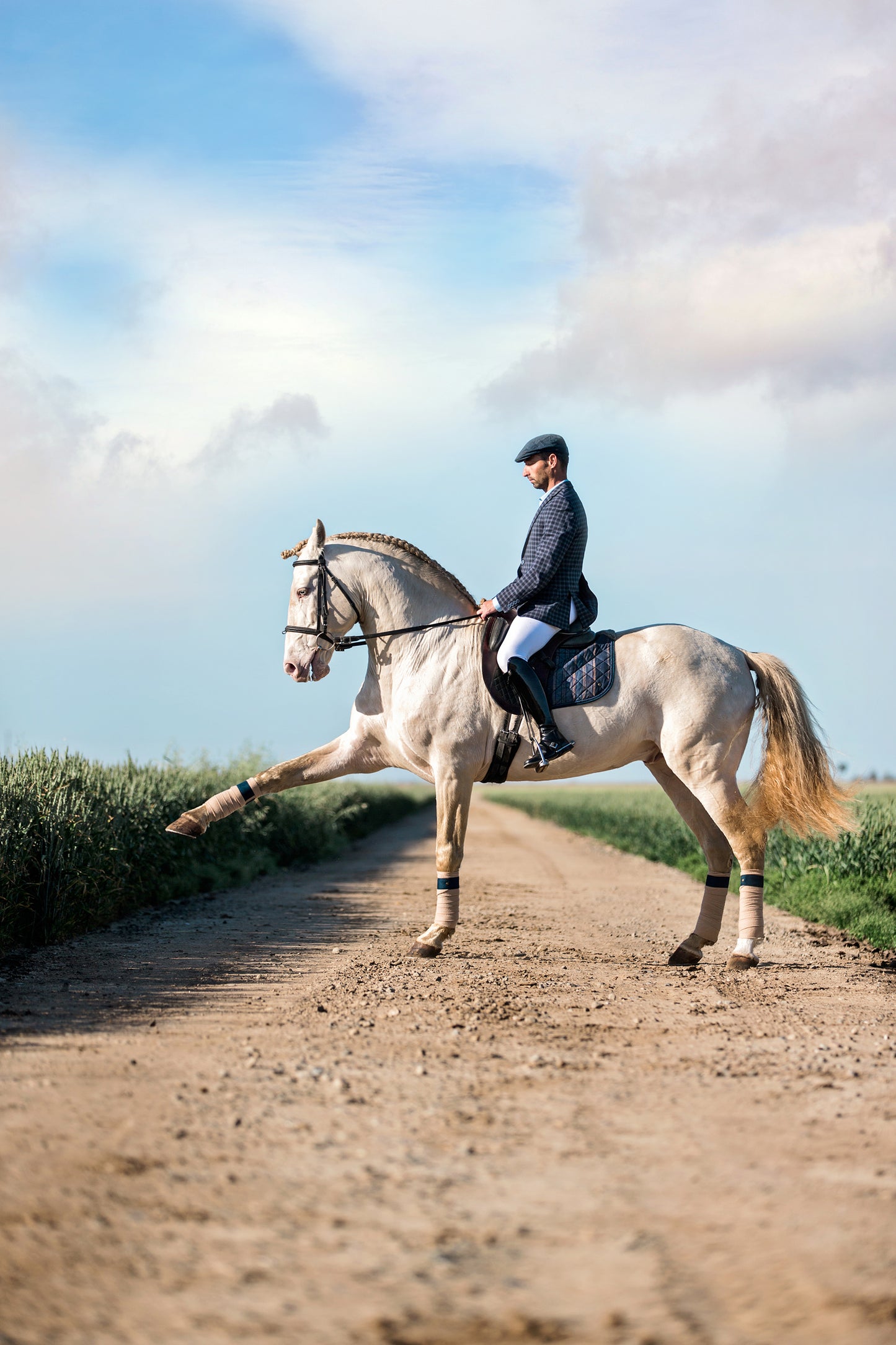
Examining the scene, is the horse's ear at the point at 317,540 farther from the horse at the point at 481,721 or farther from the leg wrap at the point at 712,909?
the leg wrap at the point at 712,909

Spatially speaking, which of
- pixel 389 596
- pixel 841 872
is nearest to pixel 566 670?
pixel 389 596

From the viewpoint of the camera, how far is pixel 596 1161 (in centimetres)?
349

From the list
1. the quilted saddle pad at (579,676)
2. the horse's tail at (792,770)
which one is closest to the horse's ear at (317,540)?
the quilted saddle pad at (579,676)

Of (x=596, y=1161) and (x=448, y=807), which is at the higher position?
(x=448, y=807)

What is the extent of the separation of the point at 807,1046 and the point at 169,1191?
3298 mm

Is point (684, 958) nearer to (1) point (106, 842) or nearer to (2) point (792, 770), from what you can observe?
(2) point (792, 770)

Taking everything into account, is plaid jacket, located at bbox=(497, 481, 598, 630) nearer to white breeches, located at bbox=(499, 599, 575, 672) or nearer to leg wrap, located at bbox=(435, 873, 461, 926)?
white breeches, located at bbox=(499, 599, 575, 672)

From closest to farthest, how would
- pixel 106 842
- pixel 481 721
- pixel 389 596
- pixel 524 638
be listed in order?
pixel 524 638 → pixel 481 721 → pixel 389 596 → pixel 106 842

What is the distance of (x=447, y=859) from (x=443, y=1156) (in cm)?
416

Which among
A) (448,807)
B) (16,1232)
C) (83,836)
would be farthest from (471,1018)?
(83,836)

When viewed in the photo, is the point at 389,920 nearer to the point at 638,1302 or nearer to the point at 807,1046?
the point at 807,1046

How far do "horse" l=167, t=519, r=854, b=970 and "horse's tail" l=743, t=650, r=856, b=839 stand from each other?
1 cm

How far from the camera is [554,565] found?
7660 millimetres

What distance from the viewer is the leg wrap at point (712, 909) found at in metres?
8.05
